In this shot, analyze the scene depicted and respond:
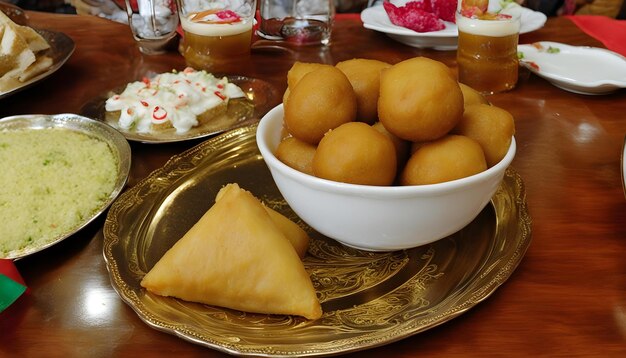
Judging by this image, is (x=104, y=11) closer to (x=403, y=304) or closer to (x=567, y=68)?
(x=567, y=68)

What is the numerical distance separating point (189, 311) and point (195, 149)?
37cm

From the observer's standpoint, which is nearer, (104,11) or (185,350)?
(185,350)

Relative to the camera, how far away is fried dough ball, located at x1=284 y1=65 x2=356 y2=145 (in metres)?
0.61

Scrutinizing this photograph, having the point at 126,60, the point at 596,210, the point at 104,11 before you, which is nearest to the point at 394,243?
the point at 596,210

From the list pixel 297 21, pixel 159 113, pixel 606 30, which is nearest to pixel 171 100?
pixel 159 113

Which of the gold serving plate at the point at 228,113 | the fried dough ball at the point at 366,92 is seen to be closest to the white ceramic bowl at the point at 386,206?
the fried dough ball at the point at 366,92

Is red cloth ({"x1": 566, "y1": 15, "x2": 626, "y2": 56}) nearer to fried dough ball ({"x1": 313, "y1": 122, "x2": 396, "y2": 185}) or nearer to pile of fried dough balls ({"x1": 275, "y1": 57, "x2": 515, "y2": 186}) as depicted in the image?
pile of fried dough balls ({"x1": 275, "y1": 57, "x2": 515, "y2": 186})

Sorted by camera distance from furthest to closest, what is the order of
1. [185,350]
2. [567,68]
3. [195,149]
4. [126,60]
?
[126,60] < [567,68] < [195,149] < [185,350]

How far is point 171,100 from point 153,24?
51cm

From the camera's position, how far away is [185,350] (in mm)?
542

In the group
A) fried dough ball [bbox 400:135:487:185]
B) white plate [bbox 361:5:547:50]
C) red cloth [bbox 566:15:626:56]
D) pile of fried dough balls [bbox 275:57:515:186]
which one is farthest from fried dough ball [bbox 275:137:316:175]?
→ red cloth [bbox 566:15:626:56]

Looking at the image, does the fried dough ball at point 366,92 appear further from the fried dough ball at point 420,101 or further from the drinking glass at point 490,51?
the drinking glass at point 490,51

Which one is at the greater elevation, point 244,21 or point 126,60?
point 244,21

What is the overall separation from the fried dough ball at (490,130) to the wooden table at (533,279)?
0.43ft
